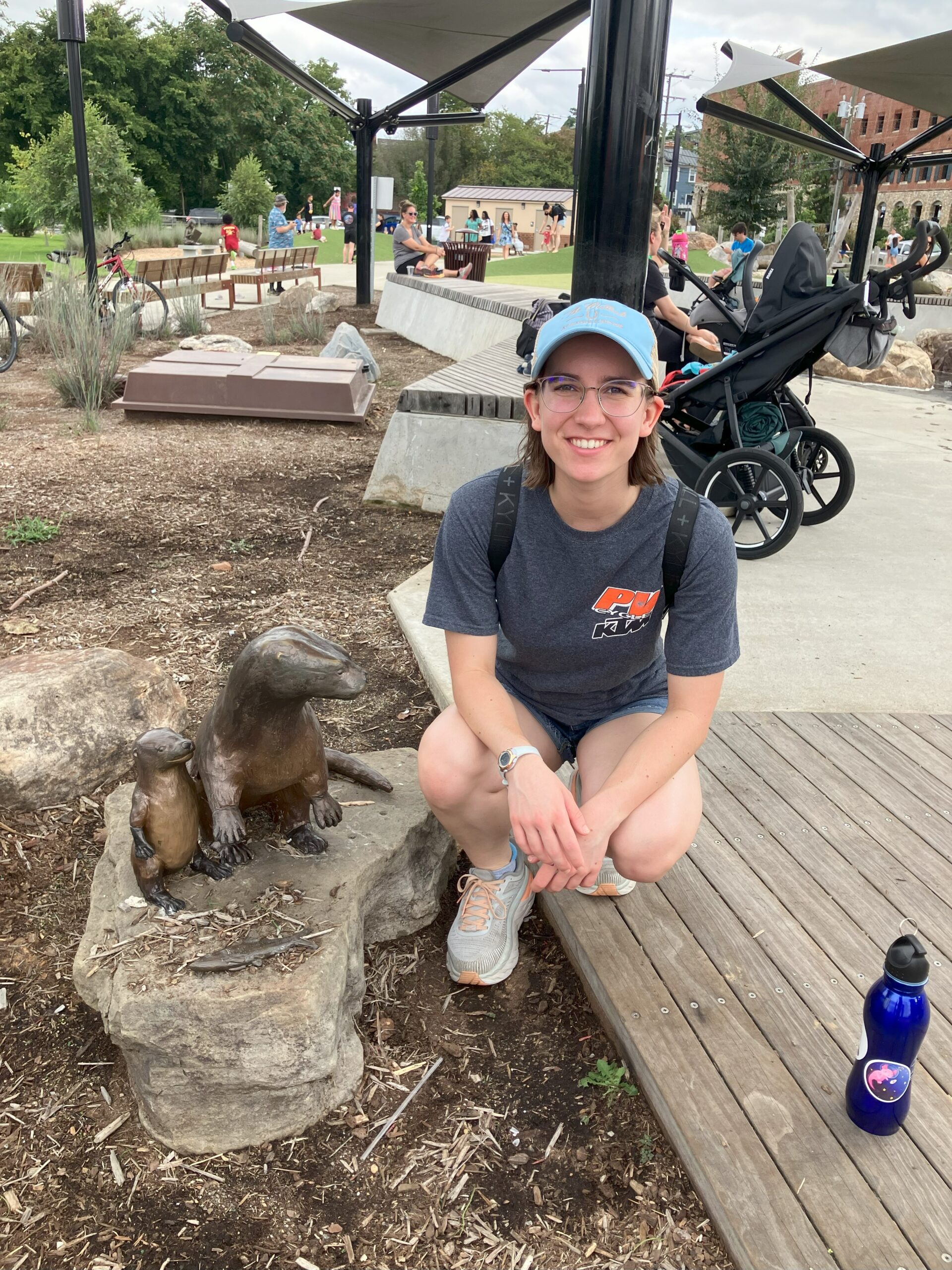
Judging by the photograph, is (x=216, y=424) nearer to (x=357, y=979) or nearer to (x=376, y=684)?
(x=376, y=684)

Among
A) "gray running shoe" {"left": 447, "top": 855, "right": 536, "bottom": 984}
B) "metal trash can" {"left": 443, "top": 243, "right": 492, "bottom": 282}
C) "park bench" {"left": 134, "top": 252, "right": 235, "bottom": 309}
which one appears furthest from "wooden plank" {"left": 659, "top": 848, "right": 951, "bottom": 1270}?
"metal trash can" {"left": 443, "top": 243, "right": 492, "bottom": 282}

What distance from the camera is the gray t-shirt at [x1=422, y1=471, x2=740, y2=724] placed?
1.94 metres

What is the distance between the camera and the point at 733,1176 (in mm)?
1657

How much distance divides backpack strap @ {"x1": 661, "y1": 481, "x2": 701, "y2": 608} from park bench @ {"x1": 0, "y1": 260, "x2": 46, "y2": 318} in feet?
32.9

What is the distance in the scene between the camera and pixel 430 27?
988 centimetres

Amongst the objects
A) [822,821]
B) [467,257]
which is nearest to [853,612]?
[822,821]

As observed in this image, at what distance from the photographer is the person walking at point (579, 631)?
Answer: 71.9 inches

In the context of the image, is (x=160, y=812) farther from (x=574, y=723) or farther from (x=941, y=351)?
(x=941, y=351)

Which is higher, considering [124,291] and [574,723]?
[124,291]

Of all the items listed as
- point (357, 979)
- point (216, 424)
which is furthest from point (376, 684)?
point (216, 424)

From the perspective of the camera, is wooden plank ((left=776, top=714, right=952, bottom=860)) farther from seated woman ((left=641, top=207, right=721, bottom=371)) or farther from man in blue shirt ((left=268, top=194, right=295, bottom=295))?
man in blue shirt ((left=268, top=194, right=295, bottom=295))

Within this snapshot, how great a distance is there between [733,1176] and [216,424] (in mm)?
6677

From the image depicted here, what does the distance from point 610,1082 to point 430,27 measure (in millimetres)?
10769

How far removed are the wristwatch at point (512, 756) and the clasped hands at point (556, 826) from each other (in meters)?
0.01
